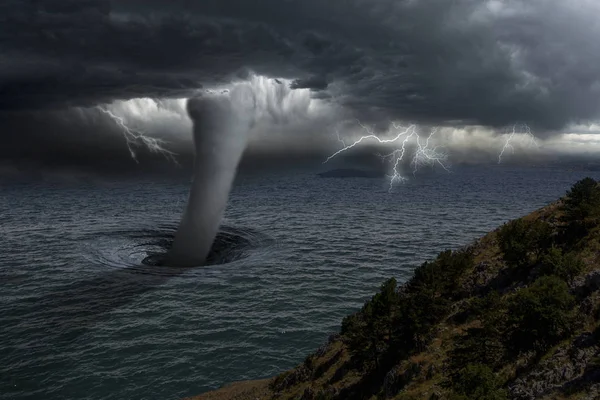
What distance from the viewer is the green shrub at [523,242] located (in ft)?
107

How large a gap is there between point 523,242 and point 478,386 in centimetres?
1685

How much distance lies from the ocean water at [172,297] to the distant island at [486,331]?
29.0 feet

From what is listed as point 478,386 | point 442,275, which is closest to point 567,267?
point 442,275

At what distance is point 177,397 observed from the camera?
1534 inches

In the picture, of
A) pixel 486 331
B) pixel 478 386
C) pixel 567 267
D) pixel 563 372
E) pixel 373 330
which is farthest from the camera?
pixel 373 330

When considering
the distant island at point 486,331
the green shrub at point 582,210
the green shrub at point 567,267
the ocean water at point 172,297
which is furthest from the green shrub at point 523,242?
the ocean water at point 172,297

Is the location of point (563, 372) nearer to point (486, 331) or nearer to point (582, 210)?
point (486, 331)

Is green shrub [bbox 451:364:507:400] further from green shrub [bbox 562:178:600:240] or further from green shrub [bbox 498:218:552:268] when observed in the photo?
green shrub [bbox 562:178:600:240]

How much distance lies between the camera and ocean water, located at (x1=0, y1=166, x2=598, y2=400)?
140 ft

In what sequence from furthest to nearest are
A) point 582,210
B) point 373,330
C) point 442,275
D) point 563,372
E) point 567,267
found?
1. point 442,275
2. point 582,210
3. point 373,330
4. point 567,267
5. point 563,372

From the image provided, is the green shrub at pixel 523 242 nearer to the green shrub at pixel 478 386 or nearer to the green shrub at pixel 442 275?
the green shrub at pixel 442 275

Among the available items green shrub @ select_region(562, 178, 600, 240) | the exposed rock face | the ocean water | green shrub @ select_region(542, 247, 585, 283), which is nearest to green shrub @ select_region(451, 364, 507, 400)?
the exposed rock face

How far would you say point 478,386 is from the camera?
65.0ft

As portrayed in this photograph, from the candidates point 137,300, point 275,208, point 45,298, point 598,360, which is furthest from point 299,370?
point 275,208
